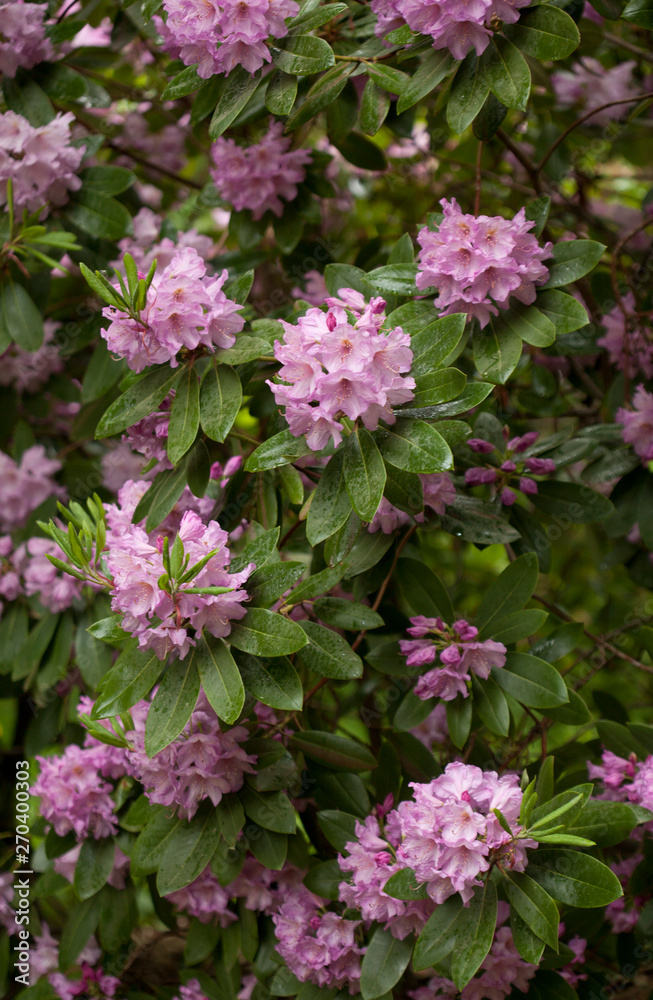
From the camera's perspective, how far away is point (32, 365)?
2160mm

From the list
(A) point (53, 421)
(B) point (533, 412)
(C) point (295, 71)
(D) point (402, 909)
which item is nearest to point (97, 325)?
(A) point (53, 421)

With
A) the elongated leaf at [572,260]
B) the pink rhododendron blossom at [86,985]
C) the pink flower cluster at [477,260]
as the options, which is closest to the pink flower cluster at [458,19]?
the pink flower cluster at [477,260]

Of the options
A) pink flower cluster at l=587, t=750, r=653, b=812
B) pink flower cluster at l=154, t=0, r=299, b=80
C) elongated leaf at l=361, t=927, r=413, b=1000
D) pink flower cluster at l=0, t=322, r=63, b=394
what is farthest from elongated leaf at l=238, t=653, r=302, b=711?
pink flower cluster at l=0, t=322, r=63, b=394

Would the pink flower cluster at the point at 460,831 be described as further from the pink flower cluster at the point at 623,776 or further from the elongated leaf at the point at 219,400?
the elongated leaf at the point at 219,400

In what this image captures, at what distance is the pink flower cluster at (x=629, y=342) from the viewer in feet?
6.44

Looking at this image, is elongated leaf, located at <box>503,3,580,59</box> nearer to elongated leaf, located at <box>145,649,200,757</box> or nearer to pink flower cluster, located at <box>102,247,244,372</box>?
pink flower cluster, located at <box>102,247,244,372</box>

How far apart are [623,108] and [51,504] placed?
1.95 meters

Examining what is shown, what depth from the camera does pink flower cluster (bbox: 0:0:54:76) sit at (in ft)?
5.71

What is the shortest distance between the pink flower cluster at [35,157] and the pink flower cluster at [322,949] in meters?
1.49

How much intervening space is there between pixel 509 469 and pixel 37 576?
3.58 ft

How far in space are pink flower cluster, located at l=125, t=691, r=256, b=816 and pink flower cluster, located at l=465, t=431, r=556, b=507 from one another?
2.08 ft

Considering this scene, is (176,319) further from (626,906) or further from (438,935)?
(626,906)

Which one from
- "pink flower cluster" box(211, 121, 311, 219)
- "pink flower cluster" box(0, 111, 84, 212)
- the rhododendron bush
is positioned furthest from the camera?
"pink flower cluster" box(211, 121, 311, 219)

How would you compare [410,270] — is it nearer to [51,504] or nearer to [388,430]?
[388,430]
